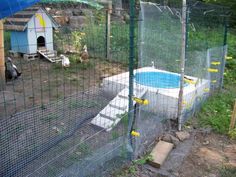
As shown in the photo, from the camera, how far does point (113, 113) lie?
12.4ft

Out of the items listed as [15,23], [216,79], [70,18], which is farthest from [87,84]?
[70,18]

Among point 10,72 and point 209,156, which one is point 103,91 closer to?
point 209,156

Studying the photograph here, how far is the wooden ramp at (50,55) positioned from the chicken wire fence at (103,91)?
0.04 metres

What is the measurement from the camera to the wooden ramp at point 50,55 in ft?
24.0

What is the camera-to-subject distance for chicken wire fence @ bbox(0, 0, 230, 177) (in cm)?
292

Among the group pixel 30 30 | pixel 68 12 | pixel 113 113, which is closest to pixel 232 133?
pixel 113 113

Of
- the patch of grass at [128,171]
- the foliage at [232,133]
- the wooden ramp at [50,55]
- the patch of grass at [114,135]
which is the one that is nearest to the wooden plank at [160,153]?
the patch of grass at [128,171]

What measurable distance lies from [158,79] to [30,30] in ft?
12.6

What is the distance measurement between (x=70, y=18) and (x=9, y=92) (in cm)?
643

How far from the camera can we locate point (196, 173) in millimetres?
3145

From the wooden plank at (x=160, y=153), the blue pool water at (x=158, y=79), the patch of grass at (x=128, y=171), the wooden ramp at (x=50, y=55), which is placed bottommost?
the patch of grass at (x=128, y=171)

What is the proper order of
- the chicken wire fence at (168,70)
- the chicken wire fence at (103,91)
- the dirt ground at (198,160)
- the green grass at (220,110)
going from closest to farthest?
the chicken wire fence at (103,91)
the dirt ground at (198,160)
the chicken wire fence at (168,70)
the green grass at (220,110)

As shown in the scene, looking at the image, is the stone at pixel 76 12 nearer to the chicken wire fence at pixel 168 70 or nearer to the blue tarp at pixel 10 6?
the chicken wire fence at pixel 168 70

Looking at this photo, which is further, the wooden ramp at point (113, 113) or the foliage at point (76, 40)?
the foliage at point (76, 40)
